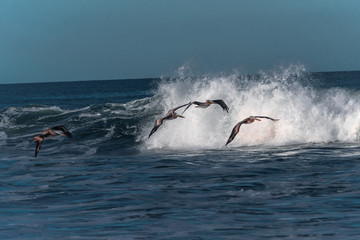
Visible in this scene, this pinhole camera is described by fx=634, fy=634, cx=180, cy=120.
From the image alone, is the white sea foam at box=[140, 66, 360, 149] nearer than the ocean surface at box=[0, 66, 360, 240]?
No

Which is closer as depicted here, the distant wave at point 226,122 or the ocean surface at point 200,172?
the ocean surface at point 200,172

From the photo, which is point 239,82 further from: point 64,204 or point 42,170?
point 64,204

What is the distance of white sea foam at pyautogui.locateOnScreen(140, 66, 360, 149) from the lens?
2039cm

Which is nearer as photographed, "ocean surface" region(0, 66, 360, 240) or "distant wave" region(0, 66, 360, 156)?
"ocean surface" region(0, 66, 360, 240)

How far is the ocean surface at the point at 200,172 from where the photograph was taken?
956cm

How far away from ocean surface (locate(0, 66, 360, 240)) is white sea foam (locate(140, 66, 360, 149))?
0.04 m

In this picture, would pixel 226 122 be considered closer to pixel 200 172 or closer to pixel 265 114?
pixel 265 114

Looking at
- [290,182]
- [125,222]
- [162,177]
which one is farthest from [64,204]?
[290,182]

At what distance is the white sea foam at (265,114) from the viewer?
20.4 metres

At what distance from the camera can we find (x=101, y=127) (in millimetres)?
26609

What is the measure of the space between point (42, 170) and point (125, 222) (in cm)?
664

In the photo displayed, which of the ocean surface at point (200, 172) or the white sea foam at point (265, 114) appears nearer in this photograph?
the ocean surface at point (200, 172)

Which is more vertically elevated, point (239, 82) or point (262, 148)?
point (239, 82)

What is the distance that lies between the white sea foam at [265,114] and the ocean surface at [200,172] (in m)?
0.04
